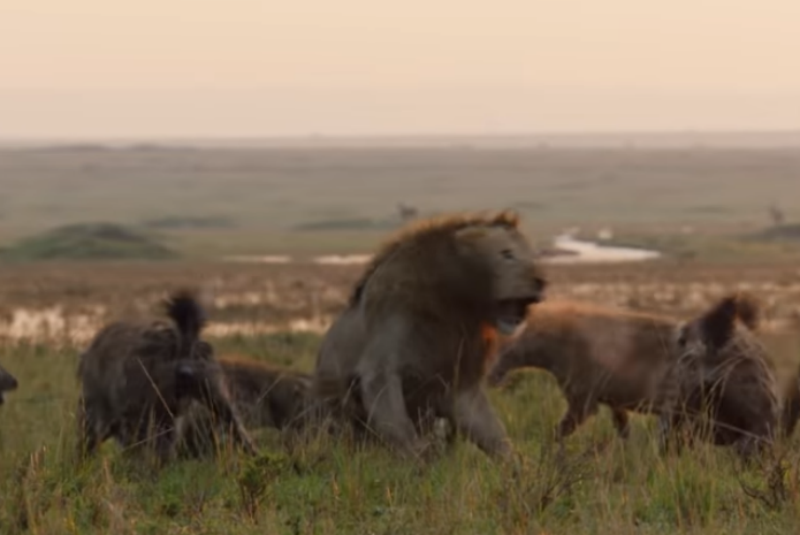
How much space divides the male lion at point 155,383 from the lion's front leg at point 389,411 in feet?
2.45

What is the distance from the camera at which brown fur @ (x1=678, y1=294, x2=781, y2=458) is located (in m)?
9.52

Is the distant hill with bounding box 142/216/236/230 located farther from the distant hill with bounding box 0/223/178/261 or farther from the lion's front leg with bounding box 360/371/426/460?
the lion's front leg with bounding box 360/371/426/460

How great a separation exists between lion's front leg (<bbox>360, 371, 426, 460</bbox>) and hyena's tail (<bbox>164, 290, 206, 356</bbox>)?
1040 millimetres

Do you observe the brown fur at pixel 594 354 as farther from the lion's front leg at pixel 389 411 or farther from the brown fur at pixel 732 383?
the lion's front leg at pixel 389 411

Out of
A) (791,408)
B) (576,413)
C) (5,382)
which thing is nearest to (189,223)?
(576,413)

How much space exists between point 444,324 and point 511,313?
0.40 metres

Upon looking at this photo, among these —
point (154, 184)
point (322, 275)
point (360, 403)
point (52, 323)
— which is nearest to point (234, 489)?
point (360, 403)

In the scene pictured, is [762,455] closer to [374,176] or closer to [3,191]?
[3,191]

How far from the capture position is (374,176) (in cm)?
11600

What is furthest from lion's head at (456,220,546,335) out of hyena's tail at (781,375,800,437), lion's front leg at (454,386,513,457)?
hyena's tail at (781,375,800,437)

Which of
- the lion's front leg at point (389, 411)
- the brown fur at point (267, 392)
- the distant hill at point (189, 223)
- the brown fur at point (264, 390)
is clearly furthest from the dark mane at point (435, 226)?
the distant hill at point (189, 223)

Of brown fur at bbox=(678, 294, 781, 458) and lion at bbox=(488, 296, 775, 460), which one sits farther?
lion at bbox=(488, 296, 775, 460)

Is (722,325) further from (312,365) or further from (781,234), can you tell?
(781,234)

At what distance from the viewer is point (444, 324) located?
976cm
